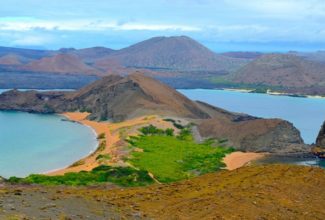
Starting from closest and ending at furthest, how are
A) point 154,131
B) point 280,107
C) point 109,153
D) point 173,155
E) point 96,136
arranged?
1. point 109,153
2. point 173,155
3. point 154,131
4. point 96,136
5. point 280,107

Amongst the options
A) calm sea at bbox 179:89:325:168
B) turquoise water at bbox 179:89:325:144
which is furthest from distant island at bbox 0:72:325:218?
turquoise water at bbox 179:89:325:144

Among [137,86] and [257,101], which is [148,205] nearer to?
[137,86]

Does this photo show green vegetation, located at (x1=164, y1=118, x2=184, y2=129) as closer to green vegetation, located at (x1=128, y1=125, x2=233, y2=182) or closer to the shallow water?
green vegetation, located at (x1=128, y1=125, x2=233, y2=182)

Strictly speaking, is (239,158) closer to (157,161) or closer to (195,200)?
(157,161)

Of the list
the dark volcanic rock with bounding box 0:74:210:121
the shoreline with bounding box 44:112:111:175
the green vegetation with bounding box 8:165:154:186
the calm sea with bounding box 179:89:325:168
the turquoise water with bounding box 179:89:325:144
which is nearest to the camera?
the green vegetation with bounding box 8:165:154:186

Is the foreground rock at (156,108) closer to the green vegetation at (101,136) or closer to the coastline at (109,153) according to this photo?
the coastline at (109,153)

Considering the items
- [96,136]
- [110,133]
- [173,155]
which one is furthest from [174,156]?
[96,136]

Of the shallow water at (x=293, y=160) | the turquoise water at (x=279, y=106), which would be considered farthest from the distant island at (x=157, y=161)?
the turquoise water at (x=279, y=106)
